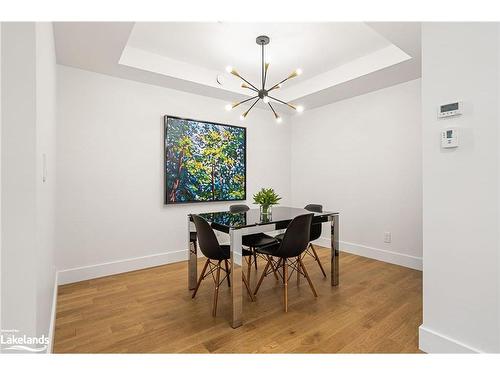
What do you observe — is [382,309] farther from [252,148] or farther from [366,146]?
[252,148]

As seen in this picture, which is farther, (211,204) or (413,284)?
(211,204)

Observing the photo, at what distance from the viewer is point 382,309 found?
88.1 inches

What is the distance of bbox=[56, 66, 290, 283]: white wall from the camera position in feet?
9.50

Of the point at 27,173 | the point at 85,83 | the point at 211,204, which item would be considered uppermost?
the point at 85,83

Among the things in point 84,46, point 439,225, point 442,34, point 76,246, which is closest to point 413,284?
point 439,225

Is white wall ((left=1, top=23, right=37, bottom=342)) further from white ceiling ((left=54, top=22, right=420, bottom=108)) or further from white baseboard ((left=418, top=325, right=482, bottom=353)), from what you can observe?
white baseboard ((left=418, top=325, right=482, bottom=353))

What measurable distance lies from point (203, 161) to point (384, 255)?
2837mm

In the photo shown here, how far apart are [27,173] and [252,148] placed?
Result: 3.50 m

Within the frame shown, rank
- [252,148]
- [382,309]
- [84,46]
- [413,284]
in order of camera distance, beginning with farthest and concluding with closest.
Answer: [252,148] < [413,284] < [84,46] < [382,309]

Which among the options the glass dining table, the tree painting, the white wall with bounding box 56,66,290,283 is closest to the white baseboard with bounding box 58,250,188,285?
the white wall with bounding box 56,66,290,283

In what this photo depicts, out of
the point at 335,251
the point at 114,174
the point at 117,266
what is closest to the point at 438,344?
the point at 335,251

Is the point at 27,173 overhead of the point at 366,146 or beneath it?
beneath

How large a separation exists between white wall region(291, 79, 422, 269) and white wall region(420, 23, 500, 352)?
1882 millimetres

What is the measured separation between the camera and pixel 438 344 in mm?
1613
